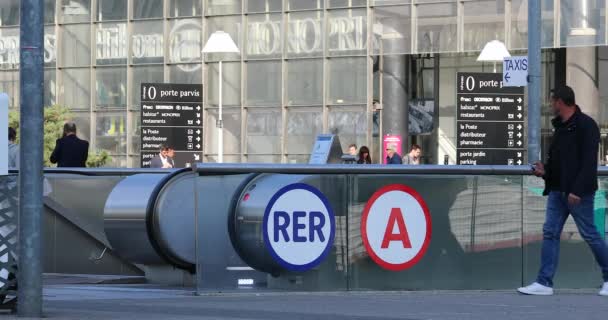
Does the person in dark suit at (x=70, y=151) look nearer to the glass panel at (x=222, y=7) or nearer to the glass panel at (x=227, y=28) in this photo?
the glass panel at (x=227, y=28)

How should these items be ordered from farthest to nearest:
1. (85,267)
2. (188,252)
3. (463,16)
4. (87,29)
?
(87,29) < (463,16) < (85,267) < (188,252)

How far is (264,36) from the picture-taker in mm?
40188

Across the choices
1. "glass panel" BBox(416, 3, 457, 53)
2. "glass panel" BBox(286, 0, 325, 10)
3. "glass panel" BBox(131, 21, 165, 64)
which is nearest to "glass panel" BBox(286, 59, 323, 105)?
"glass panel" BBox(286, 0, 325, 10)

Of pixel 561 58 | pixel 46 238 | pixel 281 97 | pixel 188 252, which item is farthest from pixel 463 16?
pixel 188 252

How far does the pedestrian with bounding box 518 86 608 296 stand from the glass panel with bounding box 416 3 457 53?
2585cm

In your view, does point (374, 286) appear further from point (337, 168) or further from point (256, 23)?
point (256, 23)

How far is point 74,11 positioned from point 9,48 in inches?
102

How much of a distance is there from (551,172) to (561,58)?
27865 mm

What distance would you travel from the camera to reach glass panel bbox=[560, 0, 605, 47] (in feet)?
113

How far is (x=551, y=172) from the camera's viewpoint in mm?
10727

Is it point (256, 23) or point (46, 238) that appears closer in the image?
point (46, 238)

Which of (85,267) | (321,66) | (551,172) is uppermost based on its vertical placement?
(321,66)

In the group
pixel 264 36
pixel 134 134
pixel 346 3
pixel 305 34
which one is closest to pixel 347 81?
pixel 305 34

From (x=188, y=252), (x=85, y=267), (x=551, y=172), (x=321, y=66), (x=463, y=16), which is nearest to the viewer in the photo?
(x=551, y=172)
